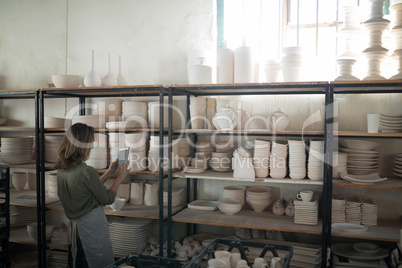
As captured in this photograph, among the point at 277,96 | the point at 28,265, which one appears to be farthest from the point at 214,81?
the point at 28,265

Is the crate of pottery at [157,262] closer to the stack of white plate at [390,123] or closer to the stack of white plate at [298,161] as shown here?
the stack of white plate at [298,161]

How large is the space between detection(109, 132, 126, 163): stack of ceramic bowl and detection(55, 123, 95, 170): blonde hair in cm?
87

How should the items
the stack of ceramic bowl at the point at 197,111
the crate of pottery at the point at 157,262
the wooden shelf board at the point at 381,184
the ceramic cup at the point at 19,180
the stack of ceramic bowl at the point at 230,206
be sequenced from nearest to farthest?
the crate of pottery at the point at 157,262, the wooden shelf board at the point at 381,184, the stack of ceramic bowl at the point at 230,206, the stack of ceramic bowl at the point at 197,111, the ceramic cup at the point at 19,180

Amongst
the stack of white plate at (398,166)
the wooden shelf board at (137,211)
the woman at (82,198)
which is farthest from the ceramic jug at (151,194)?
the stack of white plate at (398,166)

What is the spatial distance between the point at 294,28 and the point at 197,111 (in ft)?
4.53

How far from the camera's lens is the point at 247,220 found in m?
3.28

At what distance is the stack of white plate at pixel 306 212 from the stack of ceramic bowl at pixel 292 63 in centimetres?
115

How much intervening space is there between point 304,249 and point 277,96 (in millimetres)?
1569

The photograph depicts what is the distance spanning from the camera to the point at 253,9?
3.80 m

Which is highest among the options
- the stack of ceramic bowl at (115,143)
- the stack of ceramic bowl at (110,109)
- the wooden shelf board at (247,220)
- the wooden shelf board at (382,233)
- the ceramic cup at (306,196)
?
the stack of ceramic bowl at (110,109)

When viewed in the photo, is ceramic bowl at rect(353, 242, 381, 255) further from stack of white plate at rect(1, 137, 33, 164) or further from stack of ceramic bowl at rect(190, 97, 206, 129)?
stack of white plate at rect(1, 137, 33, 164)

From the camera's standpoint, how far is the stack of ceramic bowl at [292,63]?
3.15 meters

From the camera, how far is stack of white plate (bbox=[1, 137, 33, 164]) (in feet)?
13.0

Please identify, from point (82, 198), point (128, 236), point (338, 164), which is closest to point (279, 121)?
point (338, 164)
